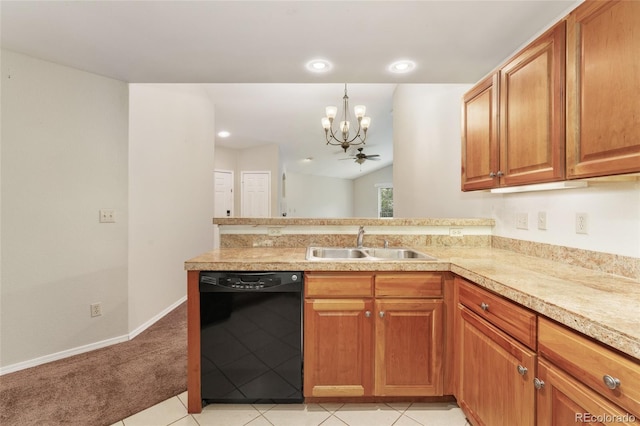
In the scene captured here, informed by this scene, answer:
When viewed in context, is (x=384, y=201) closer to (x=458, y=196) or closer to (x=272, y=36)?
(x=458, y=196)

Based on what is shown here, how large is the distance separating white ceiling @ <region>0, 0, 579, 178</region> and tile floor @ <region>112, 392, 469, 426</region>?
7.43 ft

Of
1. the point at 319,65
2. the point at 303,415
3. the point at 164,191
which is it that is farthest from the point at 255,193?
the point at 303,415

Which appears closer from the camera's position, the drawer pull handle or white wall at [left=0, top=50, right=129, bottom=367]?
the drawer pull handle

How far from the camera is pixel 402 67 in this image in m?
2.18

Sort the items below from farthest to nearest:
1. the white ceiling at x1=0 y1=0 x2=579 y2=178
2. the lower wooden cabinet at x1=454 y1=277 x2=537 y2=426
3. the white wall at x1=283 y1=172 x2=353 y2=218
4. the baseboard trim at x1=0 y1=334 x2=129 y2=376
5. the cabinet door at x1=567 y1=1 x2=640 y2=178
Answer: the white wall at x1=283 y1=172 x2=353 y2=218, the baseboard trim at x1=0 y1=334 x2=129 y2=376, the white ceiling at x1=0 y1=0 x2=579 y2=178, the lower wooden cabinet at x1=454 y1=277 x2=537 y2=426, the cabinet door at x1=567 y1=1 x2=640 y2=178

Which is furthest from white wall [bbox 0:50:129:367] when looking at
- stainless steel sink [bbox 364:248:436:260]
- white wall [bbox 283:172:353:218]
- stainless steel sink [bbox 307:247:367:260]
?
white wall [bbox 283:172:353:218]

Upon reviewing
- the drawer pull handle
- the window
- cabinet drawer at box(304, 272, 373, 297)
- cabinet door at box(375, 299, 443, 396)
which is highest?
the window

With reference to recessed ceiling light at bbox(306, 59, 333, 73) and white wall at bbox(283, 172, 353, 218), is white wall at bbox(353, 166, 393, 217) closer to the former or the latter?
white wall at bbox(283, 172, 353, 218)

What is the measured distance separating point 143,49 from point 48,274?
1834 mm

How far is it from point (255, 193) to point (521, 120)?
571 cm

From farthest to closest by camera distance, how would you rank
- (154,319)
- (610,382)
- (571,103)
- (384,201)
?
(384,201)
(154,319)
(571,103)
(610,382)

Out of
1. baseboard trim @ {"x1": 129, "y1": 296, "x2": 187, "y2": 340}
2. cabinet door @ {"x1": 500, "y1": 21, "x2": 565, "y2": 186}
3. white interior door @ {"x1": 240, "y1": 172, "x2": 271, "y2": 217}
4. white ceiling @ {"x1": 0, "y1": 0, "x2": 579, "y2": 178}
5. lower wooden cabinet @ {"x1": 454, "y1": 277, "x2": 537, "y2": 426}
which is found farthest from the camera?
white interior door @ {"x1": 240, "y1": 172, "x2": 271, "y2": 217}

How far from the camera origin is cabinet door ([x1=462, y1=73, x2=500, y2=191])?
66.1 inches

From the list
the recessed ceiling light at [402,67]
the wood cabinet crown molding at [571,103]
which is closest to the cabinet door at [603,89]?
the wood cabinet crown molding at [571,103]
